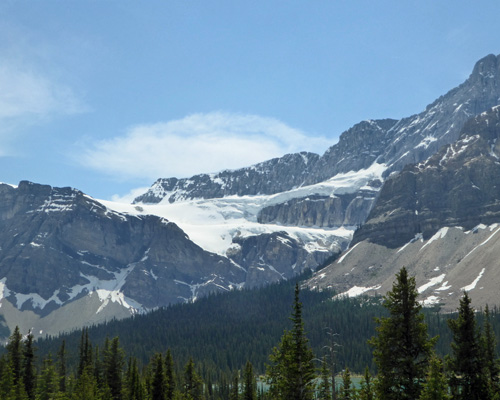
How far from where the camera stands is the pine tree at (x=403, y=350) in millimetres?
39969

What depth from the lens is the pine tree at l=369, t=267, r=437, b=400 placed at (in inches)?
1574

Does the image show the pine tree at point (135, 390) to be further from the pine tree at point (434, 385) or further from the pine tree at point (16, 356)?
the pine tree at point (434, 385)

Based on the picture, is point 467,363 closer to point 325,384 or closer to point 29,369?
point 325,384

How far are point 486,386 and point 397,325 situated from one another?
7213 mm

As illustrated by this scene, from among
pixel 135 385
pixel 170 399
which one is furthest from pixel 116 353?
pixel 170 399

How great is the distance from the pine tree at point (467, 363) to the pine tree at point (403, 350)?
3674 millimetres

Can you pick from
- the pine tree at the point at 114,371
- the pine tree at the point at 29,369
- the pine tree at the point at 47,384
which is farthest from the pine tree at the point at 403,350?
the pine tree at the point at 29,369

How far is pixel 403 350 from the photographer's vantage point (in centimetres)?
4047

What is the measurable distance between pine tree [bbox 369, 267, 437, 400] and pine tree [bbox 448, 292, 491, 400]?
3.67m

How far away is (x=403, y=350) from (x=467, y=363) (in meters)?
5.45

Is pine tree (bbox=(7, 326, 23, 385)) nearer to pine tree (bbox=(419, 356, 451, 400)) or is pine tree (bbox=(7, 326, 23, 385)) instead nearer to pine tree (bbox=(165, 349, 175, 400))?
pine tree (bbox=(165, 349, 175, 400))

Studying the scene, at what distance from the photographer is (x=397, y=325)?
4097 centimetres

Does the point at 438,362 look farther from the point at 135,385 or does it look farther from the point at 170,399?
the point at 135,385

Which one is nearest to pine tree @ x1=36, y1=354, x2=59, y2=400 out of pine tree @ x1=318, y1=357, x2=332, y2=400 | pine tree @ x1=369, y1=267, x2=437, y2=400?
pine tree @ x1=318, y1=357, x2=332, y2=400
